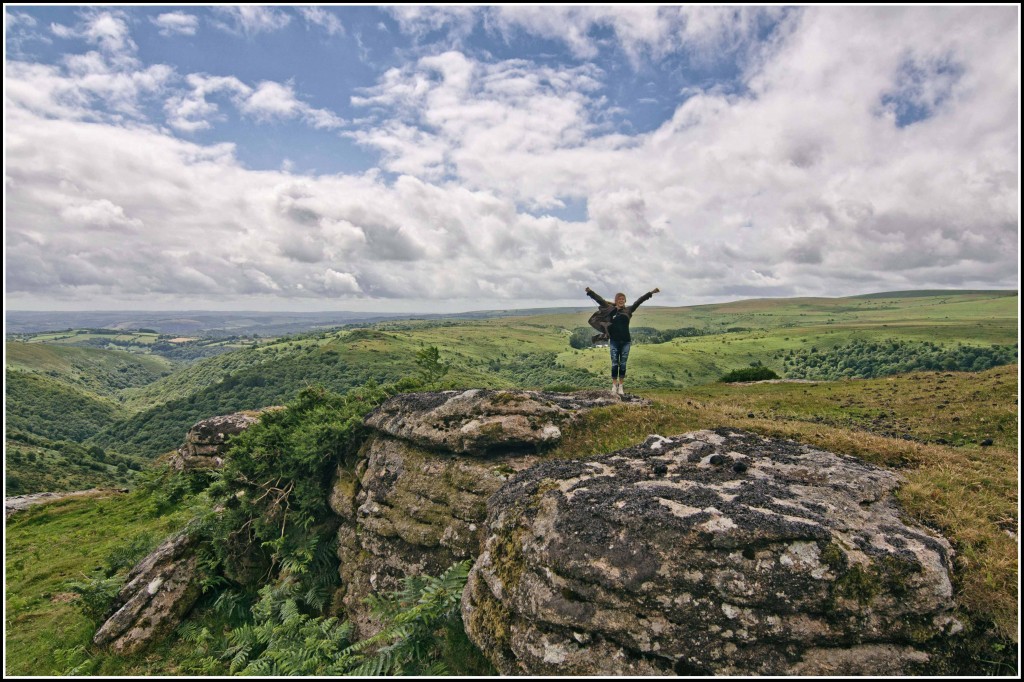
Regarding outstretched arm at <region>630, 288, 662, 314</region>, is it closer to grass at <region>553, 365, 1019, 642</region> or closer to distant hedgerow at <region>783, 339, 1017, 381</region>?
grass at <region>553, 365, 1019, 642</region>

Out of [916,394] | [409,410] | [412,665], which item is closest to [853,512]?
[412,665]

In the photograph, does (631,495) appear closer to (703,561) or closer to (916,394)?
(703,561)

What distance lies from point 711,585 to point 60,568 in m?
33.9

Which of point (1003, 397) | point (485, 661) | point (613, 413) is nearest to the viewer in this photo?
point (485, 661)

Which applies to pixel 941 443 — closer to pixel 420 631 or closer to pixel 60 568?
pixel 420 631

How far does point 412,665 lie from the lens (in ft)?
31.9

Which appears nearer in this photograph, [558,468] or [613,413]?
[558,468]

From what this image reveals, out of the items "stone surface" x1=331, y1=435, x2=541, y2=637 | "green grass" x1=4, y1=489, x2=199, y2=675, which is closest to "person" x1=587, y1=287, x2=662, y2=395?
"stone surface" x1=331, y1=435, x2=541, y2=637

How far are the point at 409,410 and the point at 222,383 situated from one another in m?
216

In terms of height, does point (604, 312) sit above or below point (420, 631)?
above

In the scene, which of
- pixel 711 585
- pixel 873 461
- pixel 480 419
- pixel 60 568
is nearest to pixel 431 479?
pixel 480 419

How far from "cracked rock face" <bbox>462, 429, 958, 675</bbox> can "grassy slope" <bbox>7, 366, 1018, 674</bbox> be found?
0.72 metres

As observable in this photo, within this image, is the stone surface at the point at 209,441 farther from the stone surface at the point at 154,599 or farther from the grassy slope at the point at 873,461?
the stone surface at the point at 154,599

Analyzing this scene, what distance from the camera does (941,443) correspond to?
18.4 meters
